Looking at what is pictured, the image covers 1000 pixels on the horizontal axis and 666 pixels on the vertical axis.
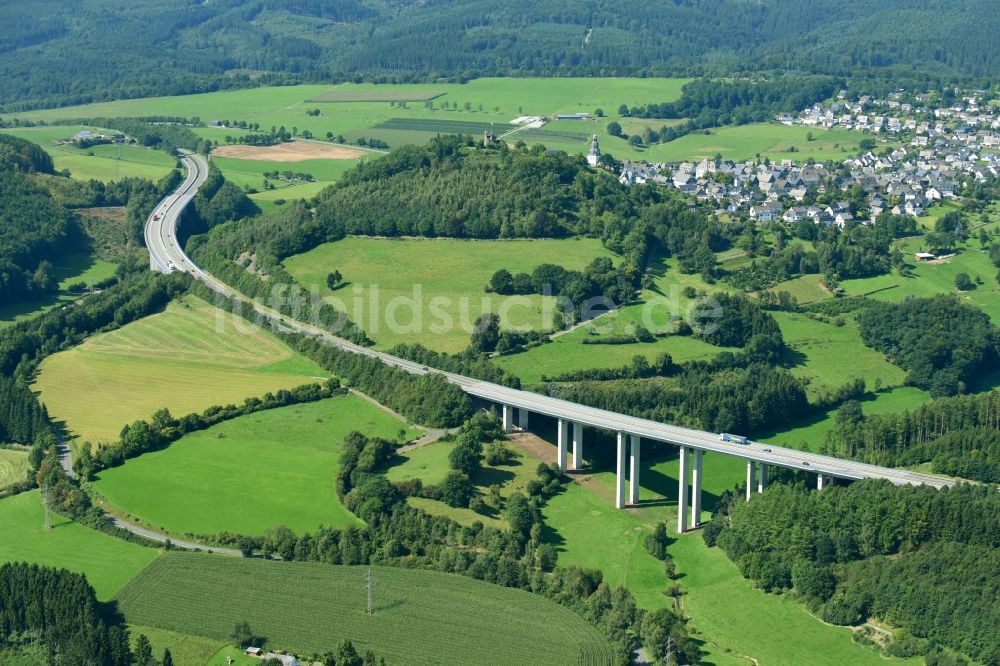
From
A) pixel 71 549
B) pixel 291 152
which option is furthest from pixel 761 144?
pixel 71 549

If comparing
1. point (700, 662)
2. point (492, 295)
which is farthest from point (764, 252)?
point (700, 662)

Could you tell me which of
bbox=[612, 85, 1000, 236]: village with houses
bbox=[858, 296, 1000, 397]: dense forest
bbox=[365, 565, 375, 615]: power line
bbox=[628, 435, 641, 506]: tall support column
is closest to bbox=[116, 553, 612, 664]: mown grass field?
bbox=[365, 565, 375, 615]: power line

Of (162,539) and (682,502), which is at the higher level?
(682,502)

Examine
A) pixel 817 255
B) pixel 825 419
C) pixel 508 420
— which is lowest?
pixel 825 419

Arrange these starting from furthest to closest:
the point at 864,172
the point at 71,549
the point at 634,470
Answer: the point at 864,172 → the point at 634,470 → the point at 71,549

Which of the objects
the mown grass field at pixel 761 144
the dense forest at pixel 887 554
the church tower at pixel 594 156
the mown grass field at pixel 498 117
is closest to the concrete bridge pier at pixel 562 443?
the dense forest at pixel 887 554

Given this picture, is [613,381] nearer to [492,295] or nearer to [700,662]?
[492,295]

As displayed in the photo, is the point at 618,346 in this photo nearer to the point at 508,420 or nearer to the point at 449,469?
the point at 508,420

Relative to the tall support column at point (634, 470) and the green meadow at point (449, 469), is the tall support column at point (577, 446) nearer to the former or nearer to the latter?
the green meadow at point (449, 469)
